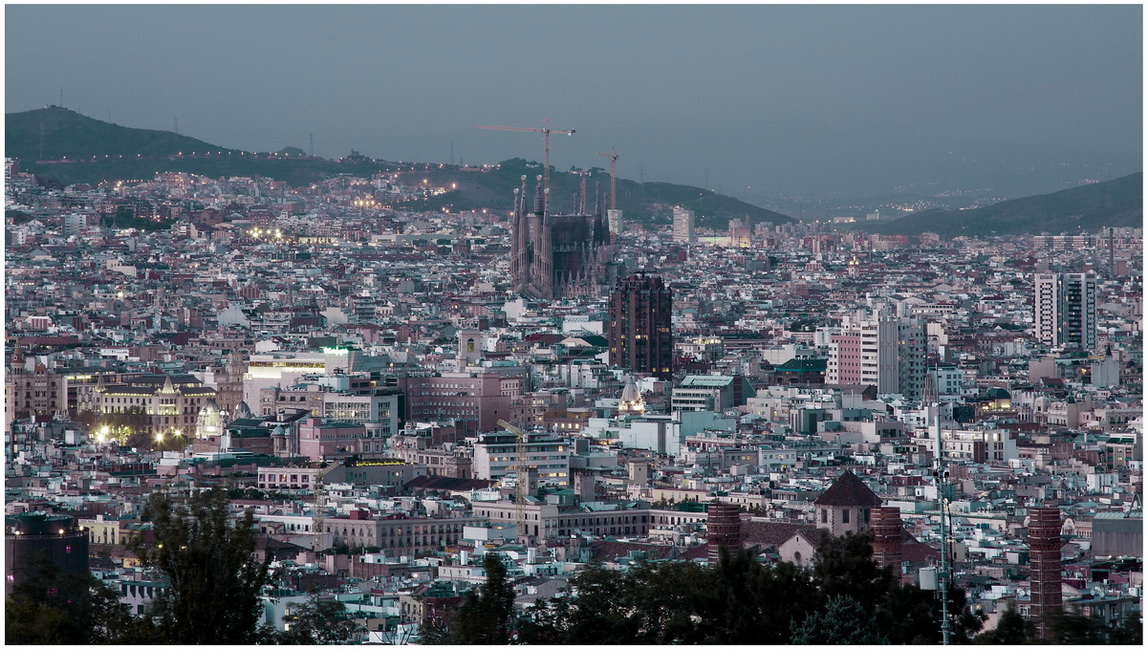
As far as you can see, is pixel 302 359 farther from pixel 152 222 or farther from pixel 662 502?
pixel 152 222

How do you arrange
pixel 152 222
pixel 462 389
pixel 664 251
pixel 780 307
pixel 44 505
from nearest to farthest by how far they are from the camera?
1. pixel 44 505
2. pixel 462 389
3. pixel 780 307
4. pixel 152 222
5. pixel 664 251

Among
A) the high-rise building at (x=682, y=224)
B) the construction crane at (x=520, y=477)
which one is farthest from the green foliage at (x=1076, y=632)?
the high-rise building at (x=682, y=224)

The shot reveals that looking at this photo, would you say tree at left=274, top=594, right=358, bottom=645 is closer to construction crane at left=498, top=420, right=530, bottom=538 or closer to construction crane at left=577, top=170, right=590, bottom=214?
construction crane at left=498, top=420, right=530, bottom=538

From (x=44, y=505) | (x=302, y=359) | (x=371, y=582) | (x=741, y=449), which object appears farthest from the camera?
(x=302, y=359)

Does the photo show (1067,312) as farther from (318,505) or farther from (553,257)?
(318,505)

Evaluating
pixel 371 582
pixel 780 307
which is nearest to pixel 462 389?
pixel 371 582

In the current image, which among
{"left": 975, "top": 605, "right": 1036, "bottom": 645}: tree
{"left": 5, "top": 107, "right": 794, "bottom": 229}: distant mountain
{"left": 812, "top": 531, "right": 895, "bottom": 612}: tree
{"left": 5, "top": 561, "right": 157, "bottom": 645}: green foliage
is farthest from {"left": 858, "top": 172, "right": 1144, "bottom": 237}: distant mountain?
{"left": 975, "top": 605, "right": 1036, "bottom": 645}: tree
